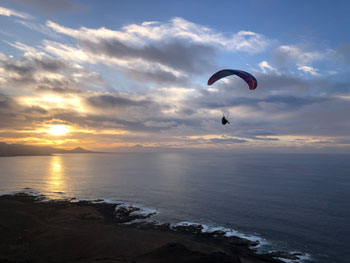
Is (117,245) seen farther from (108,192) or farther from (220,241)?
(108,192)

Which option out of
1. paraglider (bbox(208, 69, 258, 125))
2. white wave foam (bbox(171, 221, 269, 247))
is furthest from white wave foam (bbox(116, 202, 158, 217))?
paraglider (bbox(208, 69, 258, 125))

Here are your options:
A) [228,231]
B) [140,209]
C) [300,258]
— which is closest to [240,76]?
[228,231]

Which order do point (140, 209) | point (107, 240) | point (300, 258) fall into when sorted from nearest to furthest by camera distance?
1. point (300, 258)
2. point (107, 240)
3. point (140, 209)

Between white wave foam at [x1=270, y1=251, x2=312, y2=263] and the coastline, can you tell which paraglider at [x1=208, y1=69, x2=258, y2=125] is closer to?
the coastline

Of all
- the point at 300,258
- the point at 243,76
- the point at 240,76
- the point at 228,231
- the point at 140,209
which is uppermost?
the point at 240,76

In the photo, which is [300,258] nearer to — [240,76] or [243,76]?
[243,76]

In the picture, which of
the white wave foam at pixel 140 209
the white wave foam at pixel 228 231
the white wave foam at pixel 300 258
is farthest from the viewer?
the white wave foam at pixel 140 209

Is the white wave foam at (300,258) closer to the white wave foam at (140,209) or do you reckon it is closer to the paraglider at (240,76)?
the paraglider at (240,76)

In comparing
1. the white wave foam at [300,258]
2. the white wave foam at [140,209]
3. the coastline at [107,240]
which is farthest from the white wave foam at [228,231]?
the white wave foam at [140,209]

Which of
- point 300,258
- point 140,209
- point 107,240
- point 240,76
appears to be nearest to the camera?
point 300,258

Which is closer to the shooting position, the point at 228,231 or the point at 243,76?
the point at 243,76
